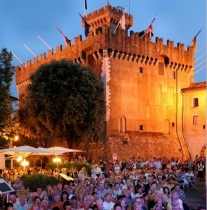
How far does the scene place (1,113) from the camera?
24703mm

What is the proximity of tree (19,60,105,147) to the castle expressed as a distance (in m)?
3.03

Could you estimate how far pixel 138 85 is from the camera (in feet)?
121

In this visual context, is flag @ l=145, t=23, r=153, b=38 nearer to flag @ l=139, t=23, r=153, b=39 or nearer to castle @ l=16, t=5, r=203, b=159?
flag @ l=139, t=23, r=153, b=39

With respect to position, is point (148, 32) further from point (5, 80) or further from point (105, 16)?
point (5, 80)

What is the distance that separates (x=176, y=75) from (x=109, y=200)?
29995mm

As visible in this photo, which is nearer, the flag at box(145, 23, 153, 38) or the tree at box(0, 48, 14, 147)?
the tree at box(0, 48, 14, 147)

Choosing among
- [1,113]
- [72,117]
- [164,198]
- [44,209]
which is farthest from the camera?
[72,117]

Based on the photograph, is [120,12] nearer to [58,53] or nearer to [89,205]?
[58,53]

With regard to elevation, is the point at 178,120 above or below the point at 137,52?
below

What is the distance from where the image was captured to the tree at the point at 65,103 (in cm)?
3011

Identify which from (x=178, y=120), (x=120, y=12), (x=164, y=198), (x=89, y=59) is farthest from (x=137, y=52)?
(x=164, y=198)

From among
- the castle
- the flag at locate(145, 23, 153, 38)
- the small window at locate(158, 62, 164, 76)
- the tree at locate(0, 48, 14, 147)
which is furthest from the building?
the tree at locate(0, 48, 14, 147)

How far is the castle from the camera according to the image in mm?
34562

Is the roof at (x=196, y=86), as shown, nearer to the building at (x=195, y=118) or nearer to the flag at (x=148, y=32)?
the building at (x=195, y=118)
